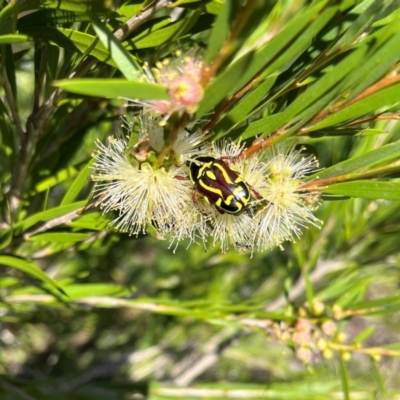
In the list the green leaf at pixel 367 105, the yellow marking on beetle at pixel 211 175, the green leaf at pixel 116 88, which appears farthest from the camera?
the yellow marking on beetle at pixel 211 175

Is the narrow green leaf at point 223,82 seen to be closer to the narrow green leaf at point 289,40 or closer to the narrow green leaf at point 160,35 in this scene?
the narrow green leaf at point 289,40

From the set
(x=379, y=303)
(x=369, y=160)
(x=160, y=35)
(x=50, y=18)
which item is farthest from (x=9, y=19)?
(x=379, y=303)

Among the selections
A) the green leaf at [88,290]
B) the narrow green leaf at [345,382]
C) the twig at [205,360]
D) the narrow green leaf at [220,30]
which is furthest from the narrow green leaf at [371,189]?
the twig at [205,360]

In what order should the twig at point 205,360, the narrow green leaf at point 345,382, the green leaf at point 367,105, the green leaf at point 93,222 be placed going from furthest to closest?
the twig at point 205,360 → the narrow green leaf at point 345,382 → the green leaf at point 93,222 → the green leaf at point 367,105

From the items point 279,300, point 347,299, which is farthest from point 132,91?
point 279,300

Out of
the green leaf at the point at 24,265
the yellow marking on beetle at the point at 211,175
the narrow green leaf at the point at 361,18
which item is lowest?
the green leaf at the point at 24,265

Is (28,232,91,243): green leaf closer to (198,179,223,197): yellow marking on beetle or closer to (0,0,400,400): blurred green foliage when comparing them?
(0,0,400,400): blurred green foliage

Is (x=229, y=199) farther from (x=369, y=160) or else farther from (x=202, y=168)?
(x=369, y=160)
